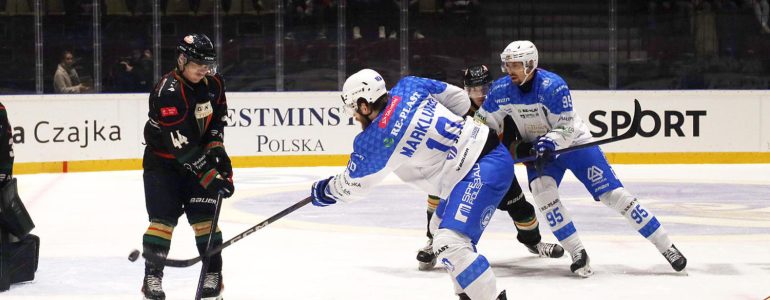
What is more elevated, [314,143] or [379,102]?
[379,102]

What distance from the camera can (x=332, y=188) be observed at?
444 cm

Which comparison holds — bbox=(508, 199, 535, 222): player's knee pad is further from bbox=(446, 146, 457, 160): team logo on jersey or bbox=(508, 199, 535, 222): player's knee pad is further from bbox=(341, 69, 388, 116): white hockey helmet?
bbox=(341, 69, 388, 116): white hockey helmet

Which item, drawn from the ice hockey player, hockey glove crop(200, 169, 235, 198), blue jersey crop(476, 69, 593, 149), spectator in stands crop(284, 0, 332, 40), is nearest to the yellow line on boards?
spectator in stands crop(284, 0, 332, 40)

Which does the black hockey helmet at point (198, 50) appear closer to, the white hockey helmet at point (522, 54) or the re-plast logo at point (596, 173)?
the white hockey helmet at point (522, 54)

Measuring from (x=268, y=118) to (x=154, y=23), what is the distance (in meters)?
1.52

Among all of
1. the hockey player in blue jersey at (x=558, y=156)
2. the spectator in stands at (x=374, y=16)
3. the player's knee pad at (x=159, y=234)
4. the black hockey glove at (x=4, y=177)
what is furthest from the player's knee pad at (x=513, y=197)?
the spectator in stands at (x=374, y=16)

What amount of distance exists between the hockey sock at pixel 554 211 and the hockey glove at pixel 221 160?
1.69 meters

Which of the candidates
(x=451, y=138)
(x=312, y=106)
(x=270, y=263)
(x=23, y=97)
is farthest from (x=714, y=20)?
(x=451, y=138)

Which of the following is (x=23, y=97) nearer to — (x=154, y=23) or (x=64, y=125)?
(x=64, y=125)

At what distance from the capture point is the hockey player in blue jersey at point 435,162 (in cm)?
423

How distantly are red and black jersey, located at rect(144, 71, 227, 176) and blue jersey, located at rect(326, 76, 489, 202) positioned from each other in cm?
68

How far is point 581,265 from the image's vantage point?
226 inches

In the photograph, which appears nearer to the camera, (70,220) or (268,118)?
(70,220)

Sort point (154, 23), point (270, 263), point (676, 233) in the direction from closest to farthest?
point (270, 263) < point (676, 233) < point (154, 23)
